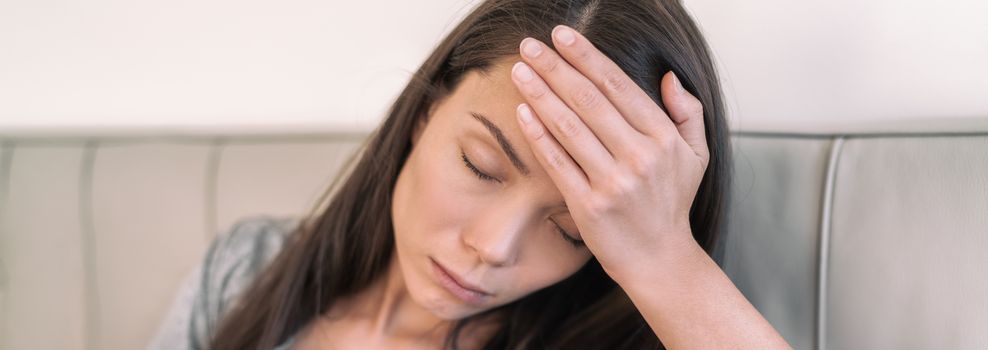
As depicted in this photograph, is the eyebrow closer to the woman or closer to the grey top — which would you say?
the woman

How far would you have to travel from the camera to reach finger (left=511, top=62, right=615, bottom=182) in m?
0.55

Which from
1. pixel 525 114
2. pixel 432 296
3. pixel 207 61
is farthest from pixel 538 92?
pixel 207 61

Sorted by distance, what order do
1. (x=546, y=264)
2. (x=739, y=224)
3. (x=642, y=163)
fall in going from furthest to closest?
(x=739, y=224) → (x=546, y=264) → (x=642, y=163)

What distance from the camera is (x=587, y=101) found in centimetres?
55

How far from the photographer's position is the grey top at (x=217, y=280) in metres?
0.93

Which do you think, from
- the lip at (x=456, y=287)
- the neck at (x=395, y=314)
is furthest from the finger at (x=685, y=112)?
the neck at (x=395, y=314)

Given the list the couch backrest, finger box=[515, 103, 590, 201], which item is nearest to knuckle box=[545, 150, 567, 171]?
finger box=[515, 103, 590, 201]

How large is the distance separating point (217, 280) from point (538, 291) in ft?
1.52

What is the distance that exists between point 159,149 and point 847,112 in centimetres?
98

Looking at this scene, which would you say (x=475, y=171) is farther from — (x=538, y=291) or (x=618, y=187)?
(x=538, y=291)

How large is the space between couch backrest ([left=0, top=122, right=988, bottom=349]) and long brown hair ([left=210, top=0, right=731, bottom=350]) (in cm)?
9

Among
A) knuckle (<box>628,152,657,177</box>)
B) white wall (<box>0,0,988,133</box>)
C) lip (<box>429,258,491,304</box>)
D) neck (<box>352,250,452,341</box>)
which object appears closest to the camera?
knuckle (<box>628,152,657,177</box>)

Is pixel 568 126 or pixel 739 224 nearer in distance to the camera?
pixel 568 126

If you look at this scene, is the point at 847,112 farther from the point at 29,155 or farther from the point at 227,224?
the point at 29,155
